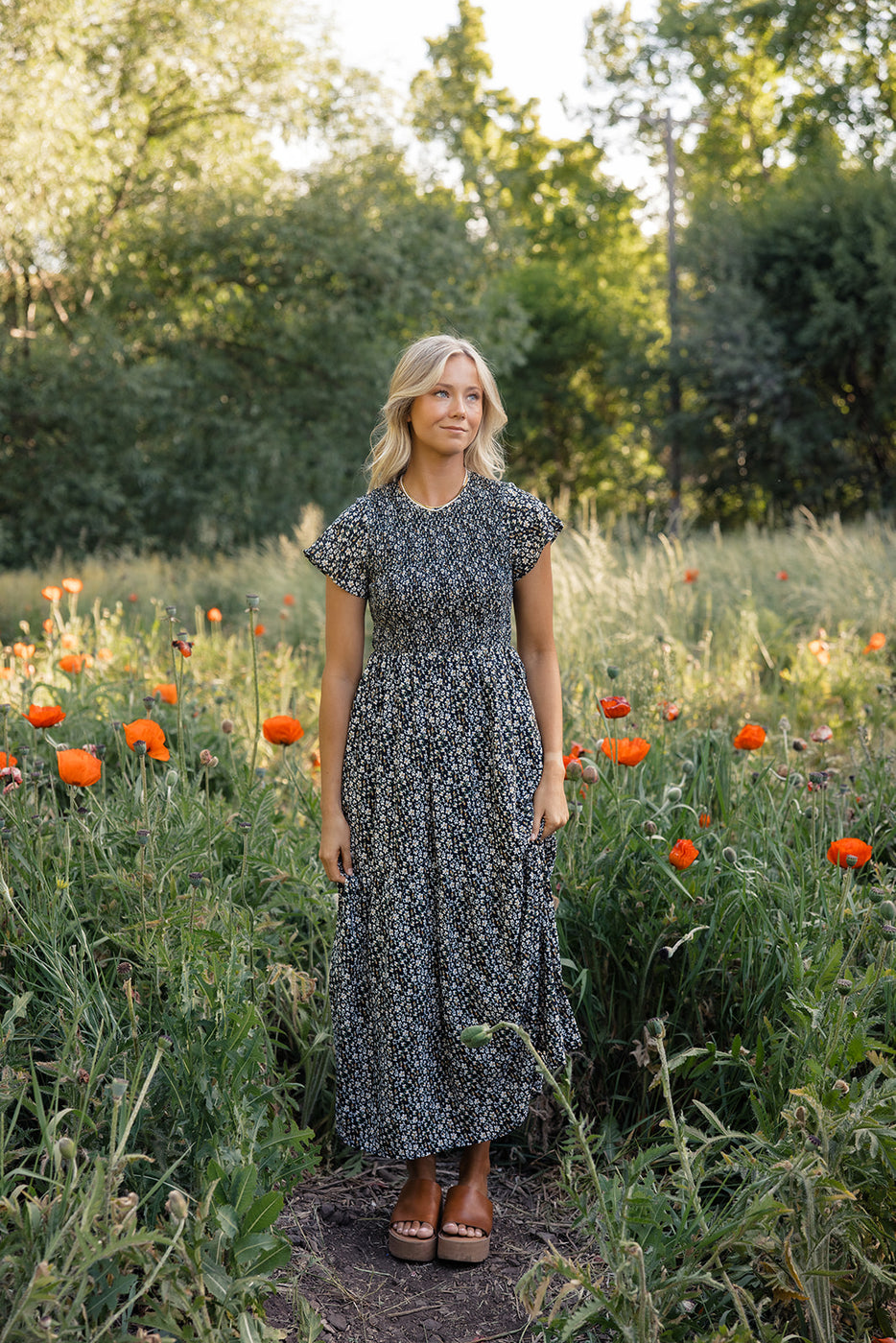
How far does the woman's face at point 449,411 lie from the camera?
7.23 ft

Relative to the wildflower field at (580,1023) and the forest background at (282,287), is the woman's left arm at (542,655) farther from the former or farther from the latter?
the forest background at (282,287)

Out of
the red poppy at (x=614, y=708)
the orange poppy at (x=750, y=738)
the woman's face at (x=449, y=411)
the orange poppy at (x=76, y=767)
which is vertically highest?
the woman's face at (x=449, y=411)

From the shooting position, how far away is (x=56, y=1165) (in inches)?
54.7

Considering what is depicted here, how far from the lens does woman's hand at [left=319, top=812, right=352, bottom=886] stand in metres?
2.20

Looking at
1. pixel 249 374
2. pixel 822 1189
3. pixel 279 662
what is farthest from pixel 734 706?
pixel 249 374

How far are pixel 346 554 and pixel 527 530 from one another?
1.23 feet

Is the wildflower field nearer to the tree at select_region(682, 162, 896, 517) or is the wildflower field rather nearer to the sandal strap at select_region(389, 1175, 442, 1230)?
the sandal strap at select_region(389, 1175, 442, 1230)

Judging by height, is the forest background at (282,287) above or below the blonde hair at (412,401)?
above

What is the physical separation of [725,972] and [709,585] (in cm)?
498

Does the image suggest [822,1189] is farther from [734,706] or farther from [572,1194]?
[734,706]

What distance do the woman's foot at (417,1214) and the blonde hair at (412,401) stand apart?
4.64ft

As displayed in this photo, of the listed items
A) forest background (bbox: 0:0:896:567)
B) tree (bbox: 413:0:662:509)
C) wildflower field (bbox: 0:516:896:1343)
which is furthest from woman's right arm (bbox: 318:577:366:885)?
tree (bbox: 413:0:662:509)

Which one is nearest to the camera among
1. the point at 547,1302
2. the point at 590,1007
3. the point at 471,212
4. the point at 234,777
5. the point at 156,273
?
the point at 547,1302

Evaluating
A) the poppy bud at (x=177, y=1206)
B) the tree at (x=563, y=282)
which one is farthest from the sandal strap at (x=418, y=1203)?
the tree at (x=563, y=282)
